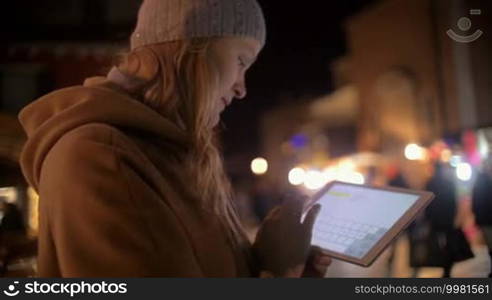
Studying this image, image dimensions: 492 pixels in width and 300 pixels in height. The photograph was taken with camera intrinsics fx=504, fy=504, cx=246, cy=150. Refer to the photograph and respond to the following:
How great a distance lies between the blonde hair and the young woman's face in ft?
0.04

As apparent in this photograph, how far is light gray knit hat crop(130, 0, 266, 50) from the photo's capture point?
66 centimetres

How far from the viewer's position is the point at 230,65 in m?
0.68

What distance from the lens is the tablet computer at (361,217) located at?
787 mm

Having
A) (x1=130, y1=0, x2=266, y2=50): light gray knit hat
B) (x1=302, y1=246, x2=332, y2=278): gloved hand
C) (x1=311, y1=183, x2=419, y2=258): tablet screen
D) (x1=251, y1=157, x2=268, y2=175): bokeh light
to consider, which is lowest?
(x1=251, y1=157, x2=268, y2=175): bokeh light

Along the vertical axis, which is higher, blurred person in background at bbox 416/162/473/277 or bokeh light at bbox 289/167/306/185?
blurred person in background at bbox 416/162/473/277

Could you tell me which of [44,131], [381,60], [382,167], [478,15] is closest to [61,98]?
[44,131]

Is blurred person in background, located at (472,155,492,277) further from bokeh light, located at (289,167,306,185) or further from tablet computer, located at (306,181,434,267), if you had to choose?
bokeh light, located at (289,167,306,185)

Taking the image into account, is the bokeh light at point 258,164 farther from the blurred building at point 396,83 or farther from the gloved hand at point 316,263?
the gloved hand at point 316,263

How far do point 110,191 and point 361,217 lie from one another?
496 millimetres

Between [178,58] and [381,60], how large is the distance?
778 centimetres

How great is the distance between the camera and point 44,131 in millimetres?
565

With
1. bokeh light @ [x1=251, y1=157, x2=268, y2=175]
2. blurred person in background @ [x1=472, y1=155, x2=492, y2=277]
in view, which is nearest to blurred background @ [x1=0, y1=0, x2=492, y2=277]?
blurred person in background @ [x1=472, y1=155, x2=492, y2=277]

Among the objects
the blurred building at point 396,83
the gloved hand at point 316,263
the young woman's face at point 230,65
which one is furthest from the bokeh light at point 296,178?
the young woman's face at point 230,65

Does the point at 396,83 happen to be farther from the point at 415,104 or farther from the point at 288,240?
the point at 288,240
